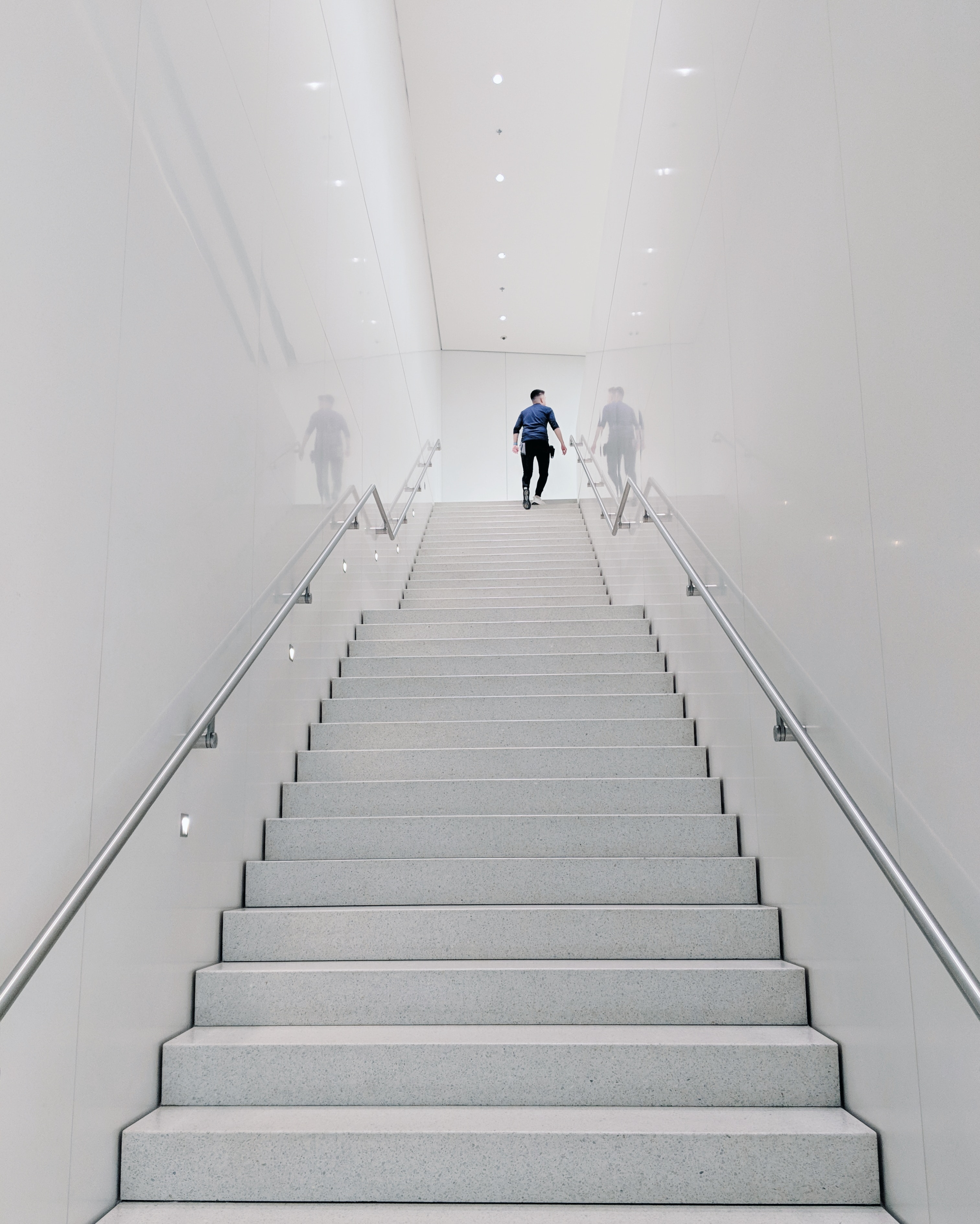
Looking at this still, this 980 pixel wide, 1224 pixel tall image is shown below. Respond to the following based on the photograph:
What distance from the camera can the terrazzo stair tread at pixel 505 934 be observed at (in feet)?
9.71

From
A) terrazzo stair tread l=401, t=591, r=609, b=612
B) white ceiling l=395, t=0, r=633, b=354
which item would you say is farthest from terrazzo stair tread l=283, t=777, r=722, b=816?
white ceiling l=395, t=0, r=633, b=354

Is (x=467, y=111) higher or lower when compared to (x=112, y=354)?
higher

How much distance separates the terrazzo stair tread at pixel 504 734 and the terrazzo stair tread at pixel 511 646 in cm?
93

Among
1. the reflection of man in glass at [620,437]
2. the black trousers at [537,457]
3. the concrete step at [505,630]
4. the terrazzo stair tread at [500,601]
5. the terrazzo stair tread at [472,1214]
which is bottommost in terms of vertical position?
the terrazzo stair tread at [472,1214]

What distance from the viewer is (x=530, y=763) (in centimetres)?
392

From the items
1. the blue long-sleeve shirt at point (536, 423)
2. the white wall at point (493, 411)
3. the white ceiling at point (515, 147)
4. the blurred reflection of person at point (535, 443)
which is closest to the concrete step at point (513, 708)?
the blurred reflection of person at point (535, 443)

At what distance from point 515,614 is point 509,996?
10.3 feet

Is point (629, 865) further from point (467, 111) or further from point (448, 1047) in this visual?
point (467, 111)

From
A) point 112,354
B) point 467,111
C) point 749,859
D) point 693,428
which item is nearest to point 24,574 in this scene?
point 112,354

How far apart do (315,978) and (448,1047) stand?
52 cm

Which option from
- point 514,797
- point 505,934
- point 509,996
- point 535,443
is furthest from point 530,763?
point 535,443

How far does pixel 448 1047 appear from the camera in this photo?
248 cm

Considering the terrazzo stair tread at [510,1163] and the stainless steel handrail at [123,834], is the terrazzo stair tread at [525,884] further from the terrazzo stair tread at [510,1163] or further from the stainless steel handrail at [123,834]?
the terrazzo stair tread at [510,1163]

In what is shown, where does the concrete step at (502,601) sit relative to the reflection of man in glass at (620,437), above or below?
below
